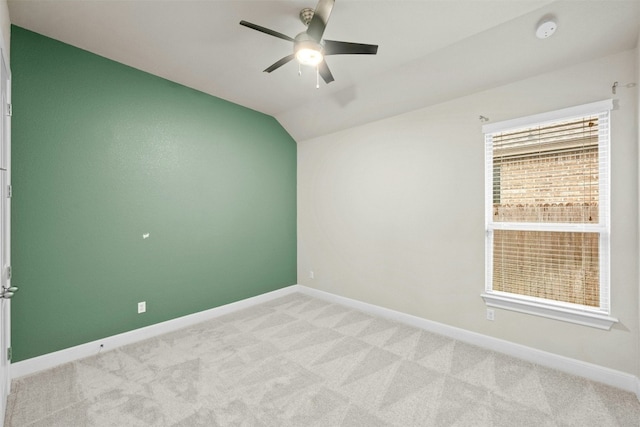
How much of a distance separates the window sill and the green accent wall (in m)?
3.00

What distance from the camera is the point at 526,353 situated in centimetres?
255

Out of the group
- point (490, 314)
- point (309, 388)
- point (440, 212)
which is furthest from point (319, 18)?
point (490, 314)

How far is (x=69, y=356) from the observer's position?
8.24ft

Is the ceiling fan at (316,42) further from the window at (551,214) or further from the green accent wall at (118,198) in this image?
the green accent wall at (118,198)

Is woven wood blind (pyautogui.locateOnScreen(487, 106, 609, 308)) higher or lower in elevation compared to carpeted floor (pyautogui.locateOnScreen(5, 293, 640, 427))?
higher

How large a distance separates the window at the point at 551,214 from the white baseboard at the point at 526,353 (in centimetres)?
35

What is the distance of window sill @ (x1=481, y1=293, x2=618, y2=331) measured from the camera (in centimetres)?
222

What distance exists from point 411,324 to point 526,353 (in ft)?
3.69

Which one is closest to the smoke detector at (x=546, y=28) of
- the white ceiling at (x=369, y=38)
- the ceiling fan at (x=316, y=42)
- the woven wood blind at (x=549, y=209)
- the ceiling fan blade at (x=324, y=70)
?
the white ceiling at (x=369, y=38)

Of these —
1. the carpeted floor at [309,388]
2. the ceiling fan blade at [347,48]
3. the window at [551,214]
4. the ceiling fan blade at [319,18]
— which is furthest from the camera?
the window at [551,214]

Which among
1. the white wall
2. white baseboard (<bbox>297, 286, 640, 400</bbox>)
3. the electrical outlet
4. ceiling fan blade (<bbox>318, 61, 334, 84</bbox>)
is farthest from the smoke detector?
white baseboard (<bbox>297, 286, 640, 400</bbox>)

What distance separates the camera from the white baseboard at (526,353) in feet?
7.06

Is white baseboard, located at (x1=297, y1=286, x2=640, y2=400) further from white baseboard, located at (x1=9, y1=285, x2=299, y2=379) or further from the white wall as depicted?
white baseboard, located at (x1=9, y1=285, x2=299, y2=379)

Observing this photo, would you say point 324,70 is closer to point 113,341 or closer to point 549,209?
point 549,209
